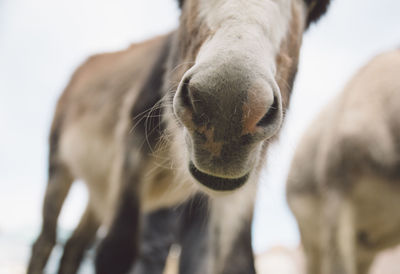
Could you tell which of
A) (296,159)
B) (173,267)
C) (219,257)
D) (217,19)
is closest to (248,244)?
(219,257)

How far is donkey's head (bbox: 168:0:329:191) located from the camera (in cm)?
88

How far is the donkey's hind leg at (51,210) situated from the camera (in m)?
3.04

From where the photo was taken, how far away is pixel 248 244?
191cm

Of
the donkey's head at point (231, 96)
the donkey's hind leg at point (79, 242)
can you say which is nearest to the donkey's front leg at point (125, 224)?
the donkey's head at point (231, 96)

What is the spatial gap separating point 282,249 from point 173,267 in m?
2.52

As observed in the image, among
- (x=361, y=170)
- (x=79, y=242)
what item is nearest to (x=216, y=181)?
(x=361, y=170)

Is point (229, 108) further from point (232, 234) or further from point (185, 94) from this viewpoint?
point (232, 234)

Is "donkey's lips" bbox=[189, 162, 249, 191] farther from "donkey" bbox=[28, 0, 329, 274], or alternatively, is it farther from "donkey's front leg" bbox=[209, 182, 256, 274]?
"donkey's front leg" bbox=[209, 182, 256, 274]

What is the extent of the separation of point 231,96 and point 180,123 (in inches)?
13.9

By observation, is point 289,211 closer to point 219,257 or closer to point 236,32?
point 219,257

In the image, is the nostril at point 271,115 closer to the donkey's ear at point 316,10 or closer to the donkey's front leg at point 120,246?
the donkey's ear at point 316,10

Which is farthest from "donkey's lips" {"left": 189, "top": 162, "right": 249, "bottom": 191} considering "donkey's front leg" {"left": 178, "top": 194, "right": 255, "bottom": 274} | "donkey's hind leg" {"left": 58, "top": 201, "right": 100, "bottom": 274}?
"donkey's hind leg" {"left": 58, "top": 201, "right": 100, "bottom": 274}

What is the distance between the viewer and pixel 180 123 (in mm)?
1209

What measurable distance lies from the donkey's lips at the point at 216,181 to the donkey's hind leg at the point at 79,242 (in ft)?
7.44
